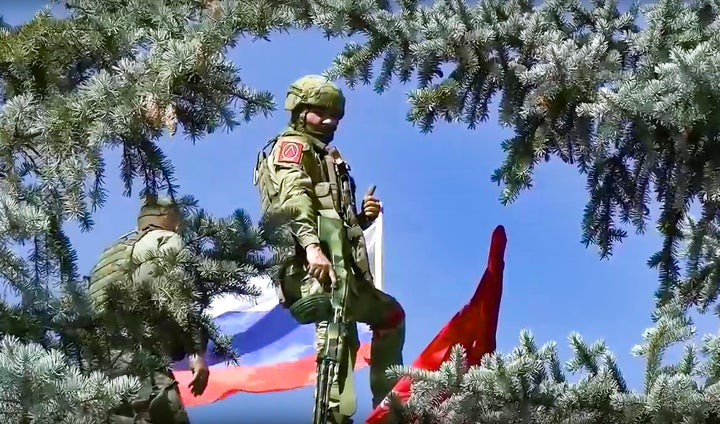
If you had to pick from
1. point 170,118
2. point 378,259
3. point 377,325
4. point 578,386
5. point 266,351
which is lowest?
point 578,386

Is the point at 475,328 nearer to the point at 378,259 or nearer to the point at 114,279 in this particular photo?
the point at 114,279

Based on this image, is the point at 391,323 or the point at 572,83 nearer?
the point at 572,83

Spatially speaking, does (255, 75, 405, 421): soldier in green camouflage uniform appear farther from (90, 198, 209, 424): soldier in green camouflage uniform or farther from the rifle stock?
(90, 198, 209, 424): soldier in green camouflage uniform

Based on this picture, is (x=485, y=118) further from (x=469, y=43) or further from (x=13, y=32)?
(x=13, y=32)

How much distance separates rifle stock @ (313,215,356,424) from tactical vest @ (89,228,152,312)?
22.6 inches

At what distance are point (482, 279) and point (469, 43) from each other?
79 centimetres

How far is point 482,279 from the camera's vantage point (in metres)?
3.43

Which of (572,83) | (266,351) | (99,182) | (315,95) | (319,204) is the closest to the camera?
(99,182)

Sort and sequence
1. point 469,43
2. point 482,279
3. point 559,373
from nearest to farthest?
point 559,373
point 469,43
point 482,279

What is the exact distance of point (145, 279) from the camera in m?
2.33

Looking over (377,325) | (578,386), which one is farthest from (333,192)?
(578,386)

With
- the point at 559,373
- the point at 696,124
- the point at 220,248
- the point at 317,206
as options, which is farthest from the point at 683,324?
the point at 317,206

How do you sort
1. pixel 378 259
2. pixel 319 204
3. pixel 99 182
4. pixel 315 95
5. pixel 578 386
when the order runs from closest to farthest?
pixel 578 386 → pixel 99 182 → pixel 319 204 → pixel 315 95 → pixel 378 259

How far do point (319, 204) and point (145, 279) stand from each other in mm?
1014
